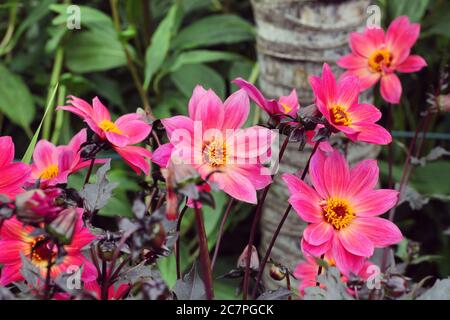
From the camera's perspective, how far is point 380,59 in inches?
30.3

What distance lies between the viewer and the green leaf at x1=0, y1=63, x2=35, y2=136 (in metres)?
1.26

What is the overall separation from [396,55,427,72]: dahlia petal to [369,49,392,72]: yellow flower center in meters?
0.02

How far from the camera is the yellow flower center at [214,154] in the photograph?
455 millimetres

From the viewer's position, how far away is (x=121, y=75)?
1.45 meters

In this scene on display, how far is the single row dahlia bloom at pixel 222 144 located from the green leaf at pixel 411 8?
2.90 ft

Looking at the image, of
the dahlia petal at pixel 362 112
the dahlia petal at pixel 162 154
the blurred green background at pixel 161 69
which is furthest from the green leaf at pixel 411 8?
the dahlia petal at pixel 162 154

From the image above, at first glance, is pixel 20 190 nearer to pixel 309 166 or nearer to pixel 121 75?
pixel 309 166

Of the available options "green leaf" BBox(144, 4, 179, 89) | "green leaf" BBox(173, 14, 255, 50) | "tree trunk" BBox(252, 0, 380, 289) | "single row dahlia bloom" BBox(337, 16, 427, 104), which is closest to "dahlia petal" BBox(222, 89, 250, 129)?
"single row dahlia bloom" BBox(337, 16, 427, 104)

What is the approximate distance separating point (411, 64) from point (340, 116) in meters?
0.32

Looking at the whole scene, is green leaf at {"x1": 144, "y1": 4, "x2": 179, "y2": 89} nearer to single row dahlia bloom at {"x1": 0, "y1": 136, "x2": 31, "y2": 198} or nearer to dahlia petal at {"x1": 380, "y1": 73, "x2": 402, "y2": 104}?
dahlia petal at {"x1": 380, "y1": 73, "x2": 402, "y2": 104}

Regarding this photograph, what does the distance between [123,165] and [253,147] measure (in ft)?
2.78

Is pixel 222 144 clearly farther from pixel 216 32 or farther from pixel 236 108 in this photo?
pixel 216 32

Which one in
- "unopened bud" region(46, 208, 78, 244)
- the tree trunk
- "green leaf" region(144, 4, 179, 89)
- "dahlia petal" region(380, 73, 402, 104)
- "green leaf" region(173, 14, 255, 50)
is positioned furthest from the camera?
"green leaf" region(173, 14, 255, 50)
